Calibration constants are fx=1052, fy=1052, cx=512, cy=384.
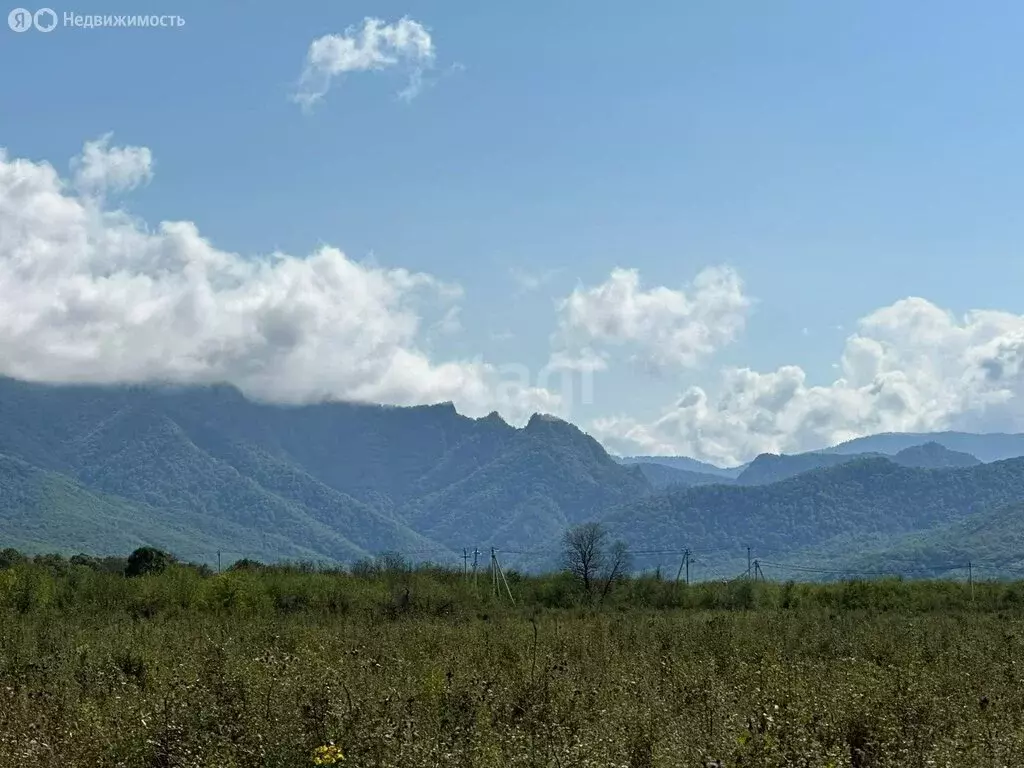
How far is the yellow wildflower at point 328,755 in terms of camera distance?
9391 millimetres

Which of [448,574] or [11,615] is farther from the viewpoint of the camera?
[448,574]

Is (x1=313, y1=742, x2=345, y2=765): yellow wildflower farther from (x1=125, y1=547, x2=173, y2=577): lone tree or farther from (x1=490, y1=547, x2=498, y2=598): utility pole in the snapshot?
(x1=125, y1=547, x2=173, y2=577): lone tree

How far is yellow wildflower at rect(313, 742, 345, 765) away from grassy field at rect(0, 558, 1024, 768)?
0.17 feet

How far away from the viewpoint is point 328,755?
31.1ft

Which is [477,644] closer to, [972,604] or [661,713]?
[661,713]

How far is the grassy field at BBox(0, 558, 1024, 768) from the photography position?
10.0m

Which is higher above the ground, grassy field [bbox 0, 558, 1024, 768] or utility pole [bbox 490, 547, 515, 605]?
grassy field [bbox 0, 558, 1024, 768]

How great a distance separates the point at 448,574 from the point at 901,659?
4128 cm

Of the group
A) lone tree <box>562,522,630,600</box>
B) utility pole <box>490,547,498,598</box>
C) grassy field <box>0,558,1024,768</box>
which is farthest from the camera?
lone tree <box>562,522,630,600</box>

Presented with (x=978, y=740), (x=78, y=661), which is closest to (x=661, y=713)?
(x=978, y=740)

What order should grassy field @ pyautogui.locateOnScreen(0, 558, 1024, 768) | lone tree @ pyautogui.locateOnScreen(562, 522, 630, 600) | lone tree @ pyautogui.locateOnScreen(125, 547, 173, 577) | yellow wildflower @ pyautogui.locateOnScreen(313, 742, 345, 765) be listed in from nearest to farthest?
yellow wildflower @ pyautogui.locateOnScreen(313, 742, 345, 765)
grassy field @ pyautogui.locateOnScreen(0, 558, 1024, 768)
lone tree @ pyautogui.locateOnScreen(562, 522, 630, 600)
lone tree @ pyautogui.locateOnScreen(125, 547, 173, 577)

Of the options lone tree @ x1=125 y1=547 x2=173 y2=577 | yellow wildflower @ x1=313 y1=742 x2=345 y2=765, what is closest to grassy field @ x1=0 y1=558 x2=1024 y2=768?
A: yellow wildflower @ x1=313 y1=742 x2=345 y2=765

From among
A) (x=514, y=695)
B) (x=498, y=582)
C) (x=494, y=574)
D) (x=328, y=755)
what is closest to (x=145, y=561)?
(x=498, y=582)

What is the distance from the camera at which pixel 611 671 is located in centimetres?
1582
